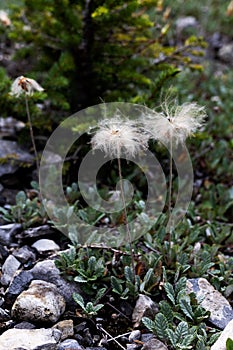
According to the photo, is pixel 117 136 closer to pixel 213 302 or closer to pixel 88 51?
pixel 213 302

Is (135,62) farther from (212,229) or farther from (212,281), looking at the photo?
(212,281)

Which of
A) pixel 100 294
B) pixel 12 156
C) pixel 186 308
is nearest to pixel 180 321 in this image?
pixel 186 308

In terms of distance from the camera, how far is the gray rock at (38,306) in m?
2.69

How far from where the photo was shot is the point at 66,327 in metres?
2.67

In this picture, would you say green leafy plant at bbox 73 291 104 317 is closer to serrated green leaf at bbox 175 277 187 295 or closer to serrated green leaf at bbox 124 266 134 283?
serrated green leaf at bbox 124 266 134 283

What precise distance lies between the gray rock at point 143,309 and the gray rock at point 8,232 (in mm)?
1101

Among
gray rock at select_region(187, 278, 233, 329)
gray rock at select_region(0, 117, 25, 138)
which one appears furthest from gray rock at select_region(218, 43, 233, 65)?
gray rock at select_region(187, 278, 233, 329)

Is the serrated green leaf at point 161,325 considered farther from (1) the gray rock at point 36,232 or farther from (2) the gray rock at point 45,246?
(1) the gray rock at point 36,232

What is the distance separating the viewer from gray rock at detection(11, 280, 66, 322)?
269cm

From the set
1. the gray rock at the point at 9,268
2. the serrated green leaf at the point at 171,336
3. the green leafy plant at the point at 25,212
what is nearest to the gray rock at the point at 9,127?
the green leafy plant at the point at 25,212

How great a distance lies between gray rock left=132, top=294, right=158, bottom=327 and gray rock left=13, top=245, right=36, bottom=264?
85cm

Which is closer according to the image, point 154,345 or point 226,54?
point 154,345

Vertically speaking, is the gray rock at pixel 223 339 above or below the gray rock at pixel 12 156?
below

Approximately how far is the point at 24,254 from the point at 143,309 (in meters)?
0.95
